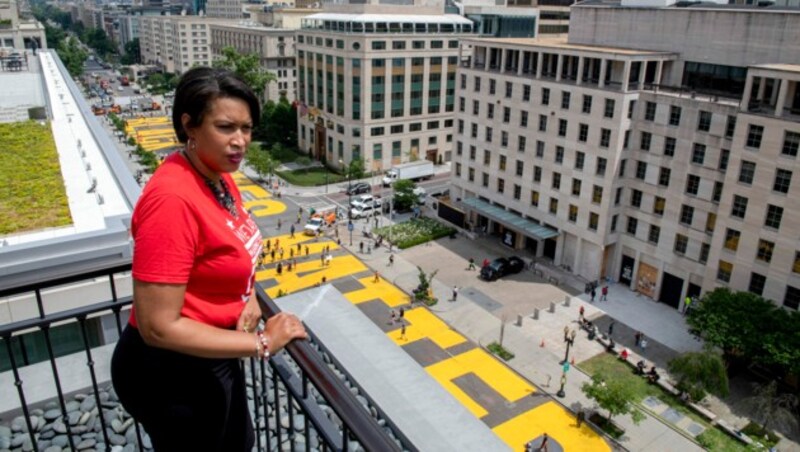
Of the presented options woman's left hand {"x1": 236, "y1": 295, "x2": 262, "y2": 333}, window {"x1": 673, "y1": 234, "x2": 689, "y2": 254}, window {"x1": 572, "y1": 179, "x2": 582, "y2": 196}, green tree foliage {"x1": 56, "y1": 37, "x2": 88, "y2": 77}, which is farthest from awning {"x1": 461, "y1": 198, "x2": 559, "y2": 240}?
green tree foliage {"x1": 56, "y1": 37, "x2": 88, "y2": 77}

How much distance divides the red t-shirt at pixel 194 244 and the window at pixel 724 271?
38.8m

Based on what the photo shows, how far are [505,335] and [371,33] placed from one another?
4324cm

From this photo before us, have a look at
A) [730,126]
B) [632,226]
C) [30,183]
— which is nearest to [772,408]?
[632,226]

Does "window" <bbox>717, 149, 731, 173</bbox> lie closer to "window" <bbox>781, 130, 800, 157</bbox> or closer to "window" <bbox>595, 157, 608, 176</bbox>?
"window" <bbox>781, 130, 800, 157</bbox>

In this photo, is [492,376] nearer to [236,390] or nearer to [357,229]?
[357,229]

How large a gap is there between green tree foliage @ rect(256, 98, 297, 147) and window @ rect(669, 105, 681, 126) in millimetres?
59580

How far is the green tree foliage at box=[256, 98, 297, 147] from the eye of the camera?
8831 cm

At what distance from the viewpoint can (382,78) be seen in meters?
70.9

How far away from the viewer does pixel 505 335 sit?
38.1 m

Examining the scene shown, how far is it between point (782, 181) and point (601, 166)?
12.0 metres

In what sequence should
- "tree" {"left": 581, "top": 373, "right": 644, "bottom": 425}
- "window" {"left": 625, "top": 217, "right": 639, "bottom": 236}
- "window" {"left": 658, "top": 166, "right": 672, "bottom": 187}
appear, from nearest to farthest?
"tree" {"left": 581, "top": 373, "right": 644, "bottom": 425} → "window" {"left": 658, "top": 166, "right": 672, "bottom": 187} → "window" {"left": 625, "top": 217, "right": 639, "bottom": 236}

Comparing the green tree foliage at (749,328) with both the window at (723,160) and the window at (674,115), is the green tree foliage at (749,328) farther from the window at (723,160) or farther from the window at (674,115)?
the window at (674,115)

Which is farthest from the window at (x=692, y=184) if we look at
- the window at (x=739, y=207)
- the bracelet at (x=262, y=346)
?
→ the bracelet at (x=262, y=346)

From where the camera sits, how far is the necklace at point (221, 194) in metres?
5.10
